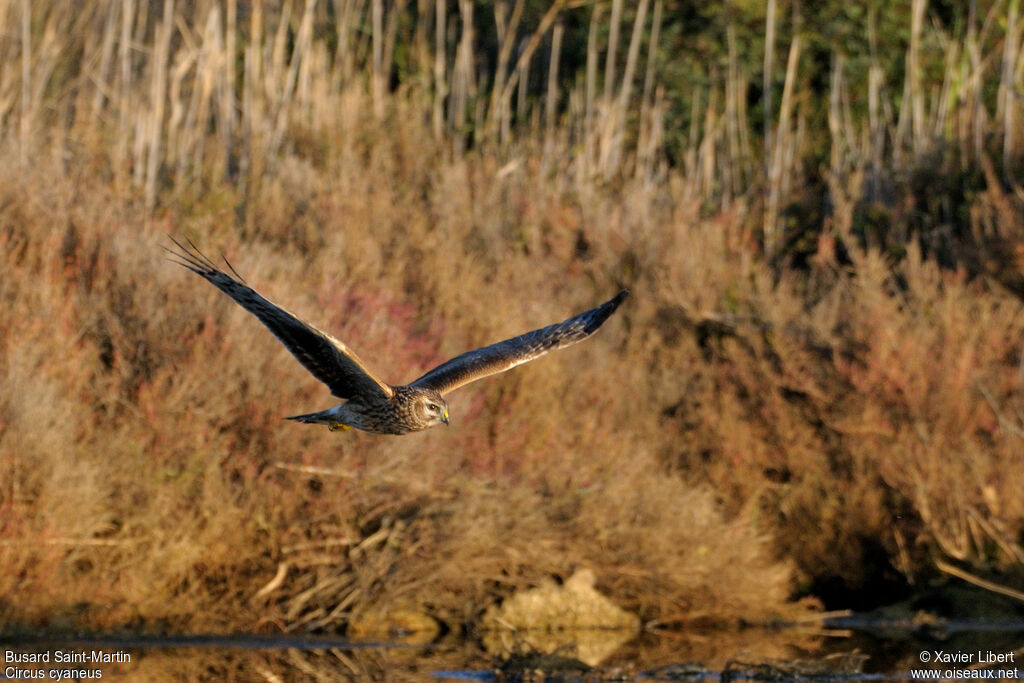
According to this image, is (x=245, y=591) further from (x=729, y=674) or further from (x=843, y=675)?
(x=843, y=675)

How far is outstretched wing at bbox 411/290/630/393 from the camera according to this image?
796cm

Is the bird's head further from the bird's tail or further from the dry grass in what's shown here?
the dry grass

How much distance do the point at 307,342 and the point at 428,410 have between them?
795mm

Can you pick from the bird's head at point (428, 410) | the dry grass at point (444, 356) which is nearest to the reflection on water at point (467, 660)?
the dry grass at point (444, 356)

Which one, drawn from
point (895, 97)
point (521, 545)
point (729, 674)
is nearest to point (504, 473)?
point (521, 545)

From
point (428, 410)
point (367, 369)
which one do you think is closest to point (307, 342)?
point (367, 369)

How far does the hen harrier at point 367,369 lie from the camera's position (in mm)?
6504

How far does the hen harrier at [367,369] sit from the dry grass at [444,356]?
121 inches

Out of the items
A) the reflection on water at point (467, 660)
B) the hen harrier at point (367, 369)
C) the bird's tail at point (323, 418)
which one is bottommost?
the reflection on water at point (467, 660)

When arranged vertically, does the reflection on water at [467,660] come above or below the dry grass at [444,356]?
below

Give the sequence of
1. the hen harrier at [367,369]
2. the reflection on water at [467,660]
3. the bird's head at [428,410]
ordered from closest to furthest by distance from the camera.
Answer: the hen harrier at [367,369], the bird's head at [428,410], the reflection on water at [467,660]

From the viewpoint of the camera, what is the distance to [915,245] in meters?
14.1

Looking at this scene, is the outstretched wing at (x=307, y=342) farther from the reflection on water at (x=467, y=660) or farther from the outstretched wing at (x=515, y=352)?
the reflection on water at (x=467, y=660)

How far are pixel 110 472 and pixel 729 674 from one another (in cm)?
457
